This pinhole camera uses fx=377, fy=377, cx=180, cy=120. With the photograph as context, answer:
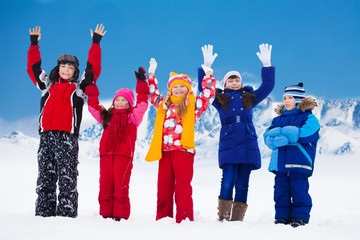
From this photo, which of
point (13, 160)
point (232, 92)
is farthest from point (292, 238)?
point (13, 160)

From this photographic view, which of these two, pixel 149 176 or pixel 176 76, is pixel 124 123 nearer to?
pixel 176 76

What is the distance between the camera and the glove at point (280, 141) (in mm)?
5721

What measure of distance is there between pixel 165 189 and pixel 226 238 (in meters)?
1.59

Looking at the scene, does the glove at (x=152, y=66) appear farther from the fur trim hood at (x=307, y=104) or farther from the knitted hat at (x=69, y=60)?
the fur trim hood at (x=307, y=104)

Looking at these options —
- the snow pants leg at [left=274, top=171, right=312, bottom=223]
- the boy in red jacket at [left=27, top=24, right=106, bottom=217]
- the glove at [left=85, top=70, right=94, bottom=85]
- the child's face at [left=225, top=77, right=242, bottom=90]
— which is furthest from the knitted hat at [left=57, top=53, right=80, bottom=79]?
the snow pants leg at [left=274, top=171, right=312, bottom=223]

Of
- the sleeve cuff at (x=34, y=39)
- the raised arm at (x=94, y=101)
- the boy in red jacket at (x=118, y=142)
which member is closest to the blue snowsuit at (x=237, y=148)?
the boy in red jacket at (x=118, y=142)

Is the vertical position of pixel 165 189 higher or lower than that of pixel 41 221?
higher

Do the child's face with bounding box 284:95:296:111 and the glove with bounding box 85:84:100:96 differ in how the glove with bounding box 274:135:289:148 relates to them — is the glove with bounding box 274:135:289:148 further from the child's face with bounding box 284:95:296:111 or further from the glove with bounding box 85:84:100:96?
the glove with bounding box 85:84:100:96

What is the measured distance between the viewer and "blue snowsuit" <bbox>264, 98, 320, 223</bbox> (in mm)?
5559

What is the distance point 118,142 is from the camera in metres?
5.69

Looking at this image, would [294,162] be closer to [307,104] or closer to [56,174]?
[307,104]

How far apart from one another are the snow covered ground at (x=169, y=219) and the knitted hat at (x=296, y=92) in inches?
78.0

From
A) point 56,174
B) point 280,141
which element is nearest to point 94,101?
point 56,174

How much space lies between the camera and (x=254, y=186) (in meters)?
14.9
